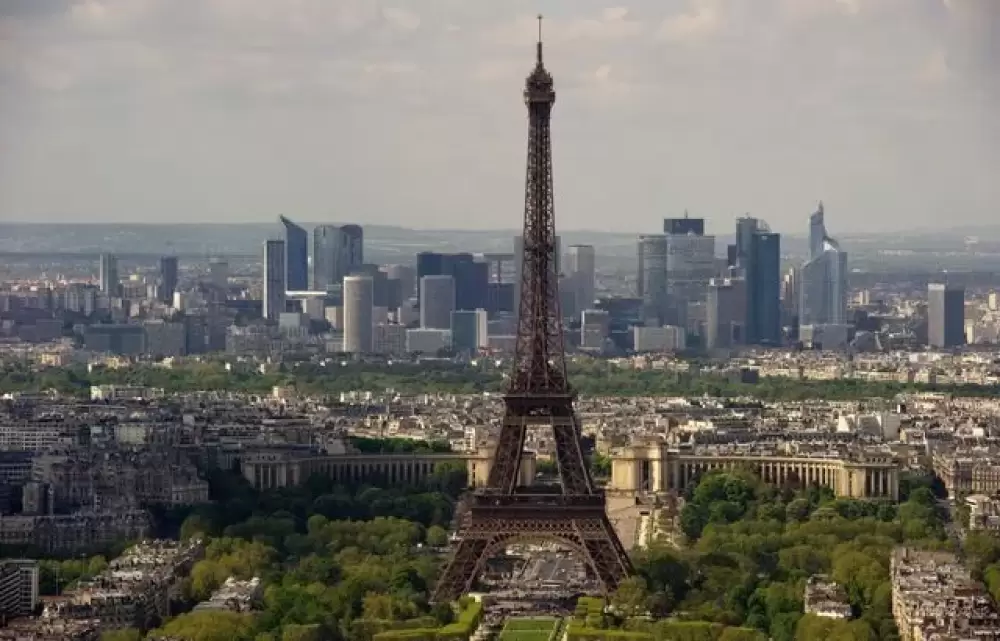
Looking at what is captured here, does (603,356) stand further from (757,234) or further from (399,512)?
(399,512)

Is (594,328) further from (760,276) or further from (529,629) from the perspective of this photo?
(529,629)

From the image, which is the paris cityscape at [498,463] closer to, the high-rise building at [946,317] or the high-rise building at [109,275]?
the high-rise building at [946,317]

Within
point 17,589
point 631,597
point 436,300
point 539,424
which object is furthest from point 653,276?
point 17,589

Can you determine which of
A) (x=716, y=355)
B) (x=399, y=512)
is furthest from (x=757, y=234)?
(x=399, y=512)

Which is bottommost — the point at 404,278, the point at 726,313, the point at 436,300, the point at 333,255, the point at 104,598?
the point at 104,598

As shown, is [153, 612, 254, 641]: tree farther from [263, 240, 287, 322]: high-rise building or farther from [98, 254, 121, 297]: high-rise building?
[98, 254, 121, 297]: high-rise building
